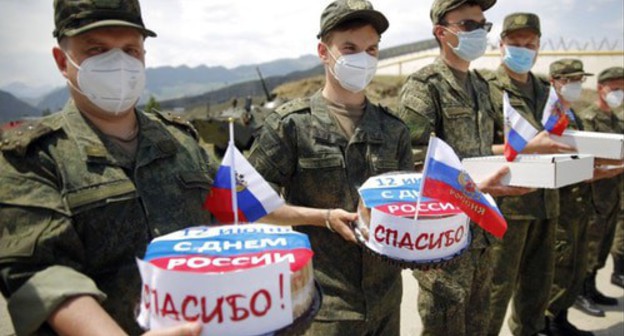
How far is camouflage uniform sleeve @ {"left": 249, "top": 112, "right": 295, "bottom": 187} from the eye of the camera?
2.09 meters

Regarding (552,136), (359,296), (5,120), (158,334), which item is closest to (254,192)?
(158,334)

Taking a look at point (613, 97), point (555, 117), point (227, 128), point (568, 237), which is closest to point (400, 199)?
point (555, 117)

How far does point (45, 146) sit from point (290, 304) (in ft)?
2.91

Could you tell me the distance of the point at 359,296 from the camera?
2.05 m

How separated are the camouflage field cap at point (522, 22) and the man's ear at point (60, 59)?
3.18 metres

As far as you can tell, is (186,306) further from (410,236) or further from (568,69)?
(568,69)

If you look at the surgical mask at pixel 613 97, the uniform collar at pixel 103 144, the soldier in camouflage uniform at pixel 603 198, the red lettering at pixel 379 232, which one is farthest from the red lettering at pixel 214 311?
the surgical mask at pixel 613 97

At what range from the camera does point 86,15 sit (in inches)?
57.2

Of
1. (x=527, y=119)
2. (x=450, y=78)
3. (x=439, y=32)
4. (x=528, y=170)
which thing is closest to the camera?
(x=528, y=170)

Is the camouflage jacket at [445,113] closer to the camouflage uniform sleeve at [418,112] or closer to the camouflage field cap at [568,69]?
the camouflage uniform sleeve at [418,112]

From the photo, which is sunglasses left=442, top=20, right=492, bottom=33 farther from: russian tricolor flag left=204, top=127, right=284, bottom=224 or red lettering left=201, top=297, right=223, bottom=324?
red lettering left=201, top=297, right=223, bottom=324

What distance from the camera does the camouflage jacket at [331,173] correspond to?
2.07 meters

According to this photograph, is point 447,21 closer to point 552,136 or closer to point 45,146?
point 552,136

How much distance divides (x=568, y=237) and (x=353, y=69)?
3120 mm
